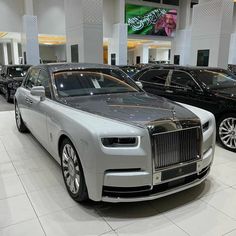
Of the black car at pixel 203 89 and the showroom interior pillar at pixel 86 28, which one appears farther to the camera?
the showroom interior pillar at pixel 86 28

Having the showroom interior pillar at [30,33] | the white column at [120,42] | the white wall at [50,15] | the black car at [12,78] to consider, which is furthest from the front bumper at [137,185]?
the white wall at [50,15]

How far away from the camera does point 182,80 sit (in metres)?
4.95

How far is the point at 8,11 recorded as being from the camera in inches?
625

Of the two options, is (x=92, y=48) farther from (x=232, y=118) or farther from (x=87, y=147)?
(x=87, y=147)

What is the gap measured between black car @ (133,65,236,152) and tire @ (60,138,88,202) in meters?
2.79

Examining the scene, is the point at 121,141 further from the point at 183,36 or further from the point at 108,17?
the point at 183,36

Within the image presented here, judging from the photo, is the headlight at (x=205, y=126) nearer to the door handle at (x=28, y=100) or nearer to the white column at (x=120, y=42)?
the door handle at (x=28, y=100)

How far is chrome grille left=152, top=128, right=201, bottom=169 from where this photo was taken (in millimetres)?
2254

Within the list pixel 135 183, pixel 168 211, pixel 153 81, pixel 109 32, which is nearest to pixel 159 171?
pixel 135 183

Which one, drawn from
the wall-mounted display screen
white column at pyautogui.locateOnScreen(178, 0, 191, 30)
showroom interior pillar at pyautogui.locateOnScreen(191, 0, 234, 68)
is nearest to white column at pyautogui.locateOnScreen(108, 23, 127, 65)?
the wall-mounted display screen

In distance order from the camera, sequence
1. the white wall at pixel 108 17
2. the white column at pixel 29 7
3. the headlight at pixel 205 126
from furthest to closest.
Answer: the white wall at pixel 108 17
the white column at pixel 29 7
the headlight at pixel 205 126

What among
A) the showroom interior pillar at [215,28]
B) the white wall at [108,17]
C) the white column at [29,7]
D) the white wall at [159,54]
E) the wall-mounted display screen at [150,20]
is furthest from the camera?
the white wall at [159,54]

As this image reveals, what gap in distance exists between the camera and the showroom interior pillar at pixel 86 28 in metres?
8.78

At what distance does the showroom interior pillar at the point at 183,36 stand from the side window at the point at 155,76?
16099mm
